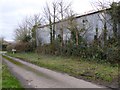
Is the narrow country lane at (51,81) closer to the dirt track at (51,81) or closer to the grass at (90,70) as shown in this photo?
the dirt track at (51,81)

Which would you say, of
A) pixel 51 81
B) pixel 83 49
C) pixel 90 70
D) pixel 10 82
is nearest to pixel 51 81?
pixel 51 81

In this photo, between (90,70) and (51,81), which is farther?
(90,70)

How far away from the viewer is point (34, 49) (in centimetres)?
4450

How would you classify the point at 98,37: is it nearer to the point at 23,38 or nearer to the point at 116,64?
the point at 116,64

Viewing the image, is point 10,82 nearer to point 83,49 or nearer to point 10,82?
point 10,82

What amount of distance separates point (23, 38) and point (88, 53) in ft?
96.3

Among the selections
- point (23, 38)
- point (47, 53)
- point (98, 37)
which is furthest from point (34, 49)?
point (98, 37)

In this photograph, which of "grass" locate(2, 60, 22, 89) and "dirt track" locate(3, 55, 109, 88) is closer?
"grass" locate(2, 60, 22, 89)

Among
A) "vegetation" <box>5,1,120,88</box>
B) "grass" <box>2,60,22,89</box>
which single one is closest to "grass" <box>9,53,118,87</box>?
"vegetation" <box>5,1,120,88</box>

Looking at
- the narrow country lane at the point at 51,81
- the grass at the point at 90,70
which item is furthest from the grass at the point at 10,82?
the grass at the point at 90,70

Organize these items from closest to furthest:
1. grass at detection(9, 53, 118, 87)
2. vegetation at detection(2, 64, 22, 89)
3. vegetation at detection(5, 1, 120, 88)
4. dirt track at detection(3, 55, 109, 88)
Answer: vegetation at detection(2, 64, 22, 89) → dirt track at detection(3, 55, 109, 88) → grass at detection(9, 53, 118, 87) → vegetation at detection(5, 1, 120, 88)

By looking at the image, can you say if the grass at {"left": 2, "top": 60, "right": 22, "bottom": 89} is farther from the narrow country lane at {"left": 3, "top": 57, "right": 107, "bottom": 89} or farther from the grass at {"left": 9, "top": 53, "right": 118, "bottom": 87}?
the grass at {"left": 9, "top": 53, "right": 118, "bottom": 87}

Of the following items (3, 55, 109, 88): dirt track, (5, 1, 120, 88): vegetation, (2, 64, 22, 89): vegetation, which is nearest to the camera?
(2, 64, 22, 89): vegetation

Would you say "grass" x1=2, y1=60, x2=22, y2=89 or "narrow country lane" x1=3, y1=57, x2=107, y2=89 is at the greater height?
"grass" x1=2, y1=60, x2=22, y2=89
